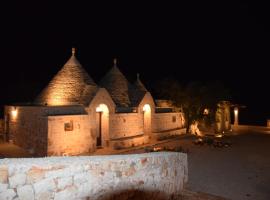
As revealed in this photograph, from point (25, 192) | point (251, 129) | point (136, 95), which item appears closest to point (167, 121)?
point (136, 95)

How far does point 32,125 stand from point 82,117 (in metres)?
2.90

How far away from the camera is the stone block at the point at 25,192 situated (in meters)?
3.08

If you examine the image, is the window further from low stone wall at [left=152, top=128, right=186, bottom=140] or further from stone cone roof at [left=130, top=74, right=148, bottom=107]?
low stone wall at [left=152, top=128, right=186, bottom=140]

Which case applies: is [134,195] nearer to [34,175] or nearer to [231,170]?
[34,175]

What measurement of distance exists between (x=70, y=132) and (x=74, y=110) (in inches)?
54.1

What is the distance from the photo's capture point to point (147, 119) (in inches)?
787

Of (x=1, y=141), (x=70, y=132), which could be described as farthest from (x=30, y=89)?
(x=70, y=132)

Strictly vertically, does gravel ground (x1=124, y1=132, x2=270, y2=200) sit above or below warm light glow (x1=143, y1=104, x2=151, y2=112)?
below

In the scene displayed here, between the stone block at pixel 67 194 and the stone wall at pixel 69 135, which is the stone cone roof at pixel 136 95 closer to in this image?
the stone wall at pixel 69 135

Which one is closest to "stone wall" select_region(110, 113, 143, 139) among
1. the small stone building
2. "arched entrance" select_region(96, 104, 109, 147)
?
the small stone building

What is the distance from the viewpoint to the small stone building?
13.2m

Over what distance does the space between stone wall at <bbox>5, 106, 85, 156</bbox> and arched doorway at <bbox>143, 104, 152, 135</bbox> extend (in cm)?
669

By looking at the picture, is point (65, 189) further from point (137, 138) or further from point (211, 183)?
point (137, 138)

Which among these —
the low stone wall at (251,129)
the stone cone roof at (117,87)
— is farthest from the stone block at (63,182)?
the low stone wall at (251,129)
